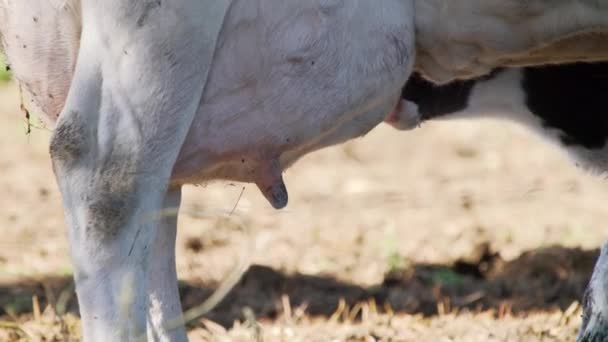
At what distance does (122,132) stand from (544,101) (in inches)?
70.4

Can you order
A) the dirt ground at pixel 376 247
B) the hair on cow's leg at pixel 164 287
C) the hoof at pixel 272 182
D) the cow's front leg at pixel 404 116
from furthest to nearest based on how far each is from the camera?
the dirt ground at pixel 376 247, the cow's front leg at pixel 404 116, the hair on cow's leg at pixel 164 287, the hoof at pixel 272 182

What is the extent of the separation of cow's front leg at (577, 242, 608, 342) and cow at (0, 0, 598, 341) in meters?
0.69

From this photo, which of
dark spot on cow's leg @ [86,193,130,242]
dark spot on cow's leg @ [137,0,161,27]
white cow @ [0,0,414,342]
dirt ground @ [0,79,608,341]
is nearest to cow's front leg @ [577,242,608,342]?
dirt ground @ [0,79,608,341]

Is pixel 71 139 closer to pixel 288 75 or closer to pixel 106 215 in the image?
pixel 106 215

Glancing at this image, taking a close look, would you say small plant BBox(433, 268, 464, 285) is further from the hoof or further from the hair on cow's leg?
the hoof

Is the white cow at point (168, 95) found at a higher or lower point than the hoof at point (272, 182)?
higher

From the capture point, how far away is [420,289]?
221 inches

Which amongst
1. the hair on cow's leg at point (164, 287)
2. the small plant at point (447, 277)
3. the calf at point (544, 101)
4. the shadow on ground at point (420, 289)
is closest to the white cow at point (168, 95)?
the hair on cow's leg at point (164, 287)

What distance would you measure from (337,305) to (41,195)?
2560 millimetres

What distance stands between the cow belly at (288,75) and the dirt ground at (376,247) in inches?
13.8

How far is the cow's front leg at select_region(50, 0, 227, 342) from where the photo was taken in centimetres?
341

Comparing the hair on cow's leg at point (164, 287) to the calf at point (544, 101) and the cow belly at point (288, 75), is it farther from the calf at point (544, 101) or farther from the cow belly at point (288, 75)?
the calf at point (544, 101)

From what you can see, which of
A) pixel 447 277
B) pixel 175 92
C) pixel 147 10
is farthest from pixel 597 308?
pixel 447 277

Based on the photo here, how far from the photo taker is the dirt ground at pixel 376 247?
190 inches
